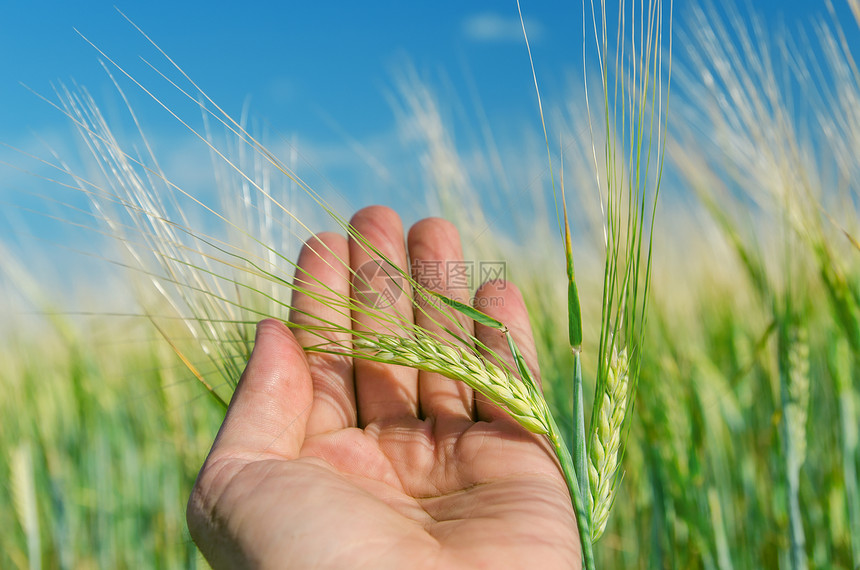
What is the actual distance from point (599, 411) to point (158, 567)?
173 centimetres

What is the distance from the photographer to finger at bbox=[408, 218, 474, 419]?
1.32 metres

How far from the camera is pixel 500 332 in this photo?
1.29 m

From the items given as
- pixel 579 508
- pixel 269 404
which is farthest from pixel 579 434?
pixel 269 404

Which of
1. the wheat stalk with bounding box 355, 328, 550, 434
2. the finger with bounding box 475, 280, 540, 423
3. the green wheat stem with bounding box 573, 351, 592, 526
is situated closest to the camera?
the green wheat stem with bounding box 573, 351, 592, 526

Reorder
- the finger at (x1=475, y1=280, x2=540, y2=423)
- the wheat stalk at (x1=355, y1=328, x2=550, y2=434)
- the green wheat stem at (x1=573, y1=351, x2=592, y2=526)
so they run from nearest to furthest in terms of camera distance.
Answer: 1. the green wheat stem at (x1=573, y1=351, x2=592, y2=526)
2. the wheat stalk at (x1=355, y1=328, x2=550, y2=434)
3. the finger at (x1=475, y1=280, x2=540, y2=423)

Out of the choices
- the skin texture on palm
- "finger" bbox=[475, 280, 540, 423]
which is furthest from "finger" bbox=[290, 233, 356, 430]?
"finger" bbox=[475, 280, 540, 423]

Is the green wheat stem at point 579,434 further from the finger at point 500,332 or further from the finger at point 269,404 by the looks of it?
the finger at point 269,404

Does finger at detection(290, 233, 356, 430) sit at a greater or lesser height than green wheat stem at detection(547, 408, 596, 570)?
greater

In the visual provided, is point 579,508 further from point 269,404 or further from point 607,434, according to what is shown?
point 269,404

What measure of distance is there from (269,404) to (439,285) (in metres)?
0.50

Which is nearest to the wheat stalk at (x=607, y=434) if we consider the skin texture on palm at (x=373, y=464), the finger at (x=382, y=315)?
the skin texture on palm at (x=373, y=464)

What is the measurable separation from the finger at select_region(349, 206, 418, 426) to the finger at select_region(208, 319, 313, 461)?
0.15m

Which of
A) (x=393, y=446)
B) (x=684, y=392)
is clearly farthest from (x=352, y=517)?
(x=684, y=392)

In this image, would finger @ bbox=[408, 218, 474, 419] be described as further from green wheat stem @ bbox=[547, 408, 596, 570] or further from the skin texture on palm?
green wheat stem @ bbox=[547, 408, 596, 570]
